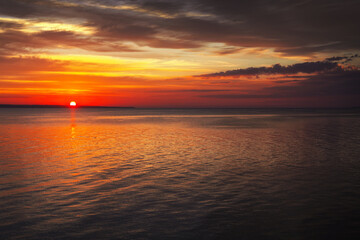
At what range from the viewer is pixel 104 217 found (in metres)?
12.0


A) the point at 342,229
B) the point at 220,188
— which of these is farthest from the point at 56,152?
the point at 342,229

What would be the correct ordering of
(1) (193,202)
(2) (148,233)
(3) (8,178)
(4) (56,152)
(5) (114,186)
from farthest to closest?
(4) (56,152), (3) (8,178), (5) (114,186), (1) (193,202), (2) (148,233)

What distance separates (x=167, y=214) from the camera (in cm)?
1234

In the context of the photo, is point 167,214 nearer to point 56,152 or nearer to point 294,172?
point 294,172

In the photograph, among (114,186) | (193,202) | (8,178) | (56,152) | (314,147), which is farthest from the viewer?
(314,147)

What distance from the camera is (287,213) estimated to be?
Answer: 1248cm

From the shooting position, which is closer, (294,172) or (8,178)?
(8,178)

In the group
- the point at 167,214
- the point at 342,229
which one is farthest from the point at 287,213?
the point at 167,214

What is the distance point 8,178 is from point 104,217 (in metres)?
9.86

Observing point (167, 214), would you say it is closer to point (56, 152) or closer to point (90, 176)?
point (90, 176)

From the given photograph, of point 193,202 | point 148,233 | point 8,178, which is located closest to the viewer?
point 148,233

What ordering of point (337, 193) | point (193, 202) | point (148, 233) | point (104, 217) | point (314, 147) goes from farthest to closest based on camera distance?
point (314, 147) → point (337, 193) → point (193, 202) → point (104, 217) → point (148, 233)

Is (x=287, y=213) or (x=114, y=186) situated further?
(x=114, y=186)

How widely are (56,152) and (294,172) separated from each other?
70.8 ft
